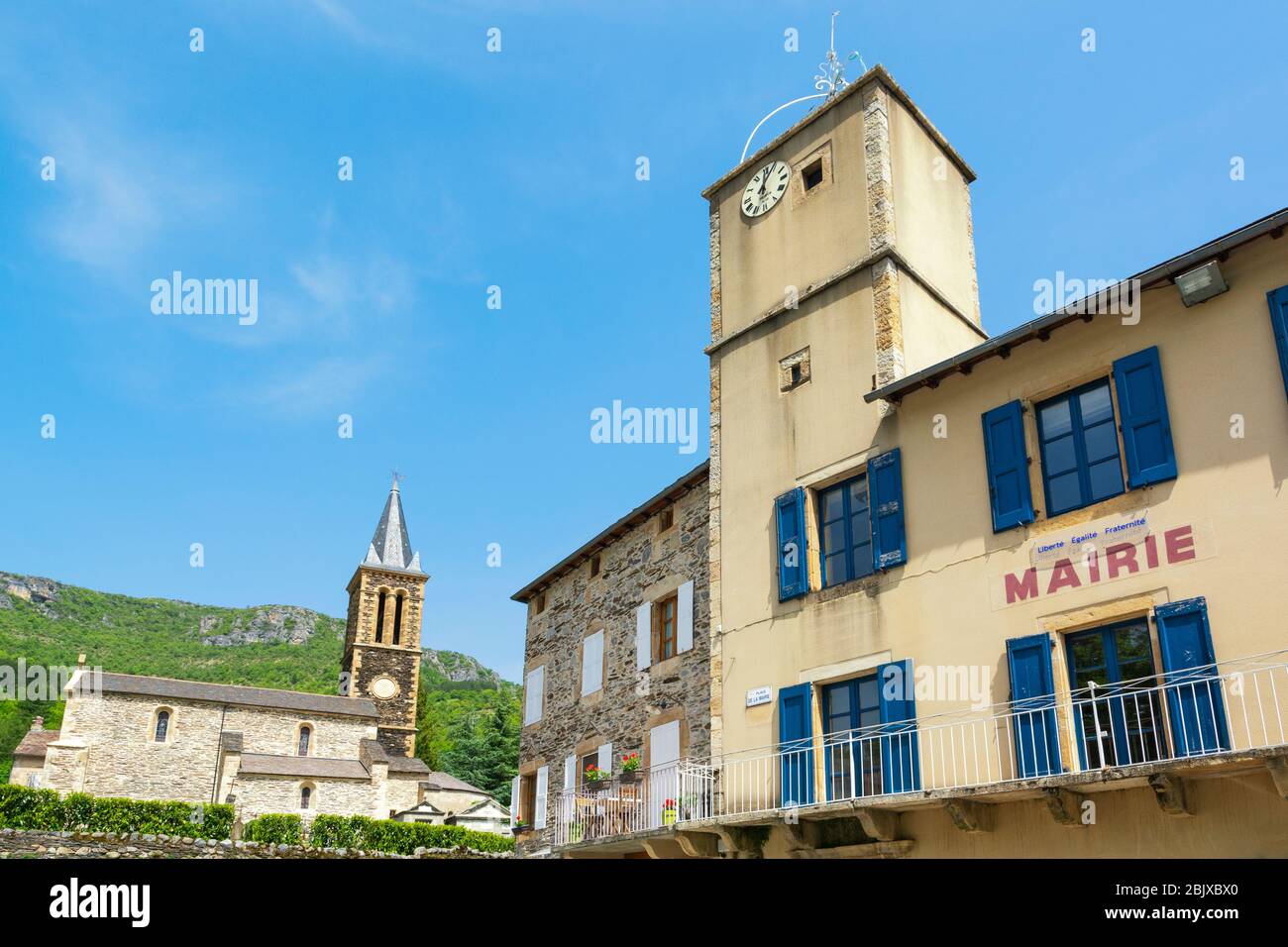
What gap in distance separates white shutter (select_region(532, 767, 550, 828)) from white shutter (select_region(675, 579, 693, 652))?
573 cm

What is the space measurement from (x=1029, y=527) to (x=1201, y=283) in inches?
125

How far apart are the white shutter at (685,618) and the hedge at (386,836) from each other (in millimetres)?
22682

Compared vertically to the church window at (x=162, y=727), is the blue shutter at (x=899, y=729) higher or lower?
lower

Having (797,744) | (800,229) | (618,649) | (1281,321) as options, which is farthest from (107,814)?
(1281,321)

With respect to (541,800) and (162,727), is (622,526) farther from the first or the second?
(162,727)

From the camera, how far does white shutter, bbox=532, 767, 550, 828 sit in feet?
71.7

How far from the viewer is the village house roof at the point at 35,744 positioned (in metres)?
52.9

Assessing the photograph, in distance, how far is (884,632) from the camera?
13242mm

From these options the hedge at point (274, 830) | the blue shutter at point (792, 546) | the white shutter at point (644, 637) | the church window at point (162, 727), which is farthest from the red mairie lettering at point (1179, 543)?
the church window at point (162, 727)

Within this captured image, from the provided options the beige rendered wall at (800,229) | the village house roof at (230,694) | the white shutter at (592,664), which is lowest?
the white shutter at (592,664)

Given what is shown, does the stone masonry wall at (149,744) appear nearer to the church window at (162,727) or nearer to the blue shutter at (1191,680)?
the church window at (162,727)

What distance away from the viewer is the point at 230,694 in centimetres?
4941
